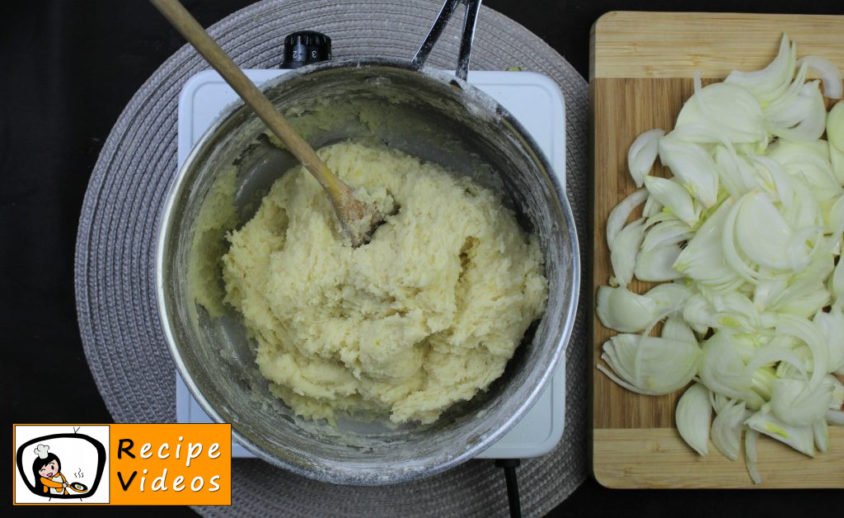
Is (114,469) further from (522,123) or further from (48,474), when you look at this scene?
(522,123)

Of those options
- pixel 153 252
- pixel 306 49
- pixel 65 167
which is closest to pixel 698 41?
pixel 306 49

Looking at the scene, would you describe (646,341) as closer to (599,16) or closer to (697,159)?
(697,159)

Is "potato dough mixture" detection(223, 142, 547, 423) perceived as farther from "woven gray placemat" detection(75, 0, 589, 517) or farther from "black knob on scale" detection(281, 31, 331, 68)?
"woven gray placemat" detection(75, 0, 589, 517)

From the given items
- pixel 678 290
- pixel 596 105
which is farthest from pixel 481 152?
pixel 678 290

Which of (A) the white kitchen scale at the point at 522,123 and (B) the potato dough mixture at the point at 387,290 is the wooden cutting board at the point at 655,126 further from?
(B) the potato dough mixture at the point at 387,290

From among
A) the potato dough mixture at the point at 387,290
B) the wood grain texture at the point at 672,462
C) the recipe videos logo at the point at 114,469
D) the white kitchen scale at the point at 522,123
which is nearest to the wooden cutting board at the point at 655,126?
the wood grain texture at the point at 672,462
